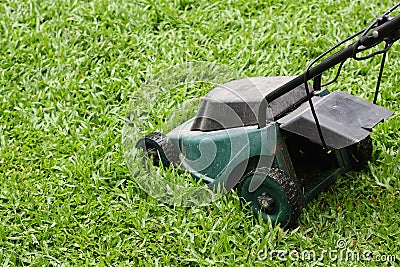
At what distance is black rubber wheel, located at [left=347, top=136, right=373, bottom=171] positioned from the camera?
11.1 feet

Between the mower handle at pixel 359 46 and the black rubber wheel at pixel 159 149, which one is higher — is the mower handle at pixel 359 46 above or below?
above

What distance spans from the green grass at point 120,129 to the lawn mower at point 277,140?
0.38 feet

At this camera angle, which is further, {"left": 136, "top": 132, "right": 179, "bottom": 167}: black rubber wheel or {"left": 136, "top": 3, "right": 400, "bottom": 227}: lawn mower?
{"left": 136, "top": 132, "right": 179, "bottom": 167}: black rubber wheel

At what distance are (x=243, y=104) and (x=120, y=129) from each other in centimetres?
98

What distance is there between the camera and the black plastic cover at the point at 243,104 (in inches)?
124

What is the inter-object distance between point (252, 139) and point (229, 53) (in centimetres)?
139

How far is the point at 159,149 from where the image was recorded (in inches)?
137

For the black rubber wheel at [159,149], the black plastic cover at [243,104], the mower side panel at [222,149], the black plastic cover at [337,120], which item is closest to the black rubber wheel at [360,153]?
the black plastic cover at [337,120]

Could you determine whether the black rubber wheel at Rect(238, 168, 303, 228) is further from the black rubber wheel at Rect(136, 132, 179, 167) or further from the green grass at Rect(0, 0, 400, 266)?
the black rubber wheel at Rect(136, 132, 179, 167)

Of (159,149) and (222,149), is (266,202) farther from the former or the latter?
(159,149)

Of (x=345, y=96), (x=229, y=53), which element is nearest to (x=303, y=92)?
(x=345, y=96)
